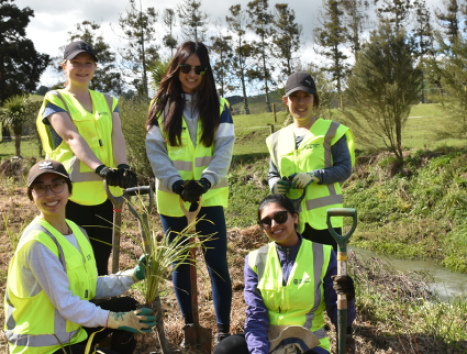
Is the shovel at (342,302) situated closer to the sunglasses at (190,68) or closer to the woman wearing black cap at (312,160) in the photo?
the woman wearing black cap at (312,160)

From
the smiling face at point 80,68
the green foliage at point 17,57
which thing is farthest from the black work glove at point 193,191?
the green foliage at point 17,57

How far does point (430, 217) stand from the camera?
8.52 meters

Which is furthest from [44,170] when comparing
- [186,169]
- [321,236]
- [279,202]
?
[321,236]

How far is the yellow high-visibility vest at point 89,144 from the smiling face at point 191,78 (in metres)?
0.62

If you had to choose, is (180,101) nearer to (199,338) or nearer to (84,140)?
(84,140)

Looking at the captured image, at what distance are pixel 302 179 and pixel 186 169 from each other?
2.52 ft

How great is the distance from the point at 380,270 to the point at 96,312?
3539mm

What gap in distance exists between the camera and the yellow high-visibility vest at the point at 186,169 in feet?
9.68

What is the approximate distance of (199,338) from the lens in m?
3.09

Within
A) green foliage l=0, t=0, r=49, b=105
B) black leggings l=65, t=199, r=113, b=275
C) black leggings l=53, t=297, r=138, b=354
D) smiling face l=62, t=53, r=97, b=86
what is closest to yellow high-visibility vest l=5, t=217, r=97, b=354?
black leggings l=53, t=297, r=138, b=354

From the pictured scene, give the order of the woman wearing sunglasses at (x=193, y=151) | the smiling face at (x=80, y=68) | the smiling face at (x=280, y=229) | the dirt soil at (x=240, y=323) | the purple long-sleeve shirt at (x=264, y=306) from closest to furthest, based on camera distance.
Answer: the purple long-sleeve shirt at (x=264, y=306), the smiling face at (x=280, y=229), the woman wearing sunglasses at (x=193, y=151), the smiling face at (x=80, y=68), the dirt soil at (x=240, y=323)

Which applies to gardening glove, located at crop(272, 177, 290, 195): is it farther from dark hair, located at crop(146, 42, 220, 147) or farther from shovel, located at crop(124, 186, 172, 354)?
shovel, located at crop(124, 186, 172, 354)

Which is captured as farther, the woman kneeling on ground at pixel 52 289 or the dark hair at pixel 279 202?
the dark hair at pixel 279 202

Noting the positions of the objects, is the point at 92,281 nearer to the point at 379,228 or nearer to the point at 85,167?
the point at 85,167
